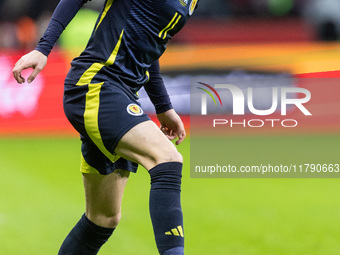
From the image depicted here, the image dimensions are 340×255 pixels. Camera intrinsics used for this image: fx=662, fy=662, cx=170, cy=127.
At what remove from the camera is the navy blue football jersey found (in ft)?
7.72

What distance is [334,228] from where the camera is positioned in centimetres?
390

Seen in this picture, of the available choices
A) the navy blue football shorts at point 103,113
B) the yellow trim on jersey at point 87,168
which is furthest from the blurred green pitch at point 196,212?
the navy blue football shorts at point 103,113

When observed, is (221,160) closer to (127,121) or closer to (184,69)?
(184,69)

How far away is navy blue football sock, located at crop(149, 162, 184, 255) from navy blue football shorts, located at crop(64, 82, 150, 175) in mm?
189

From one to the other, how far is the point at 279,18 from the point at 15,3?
325 cm

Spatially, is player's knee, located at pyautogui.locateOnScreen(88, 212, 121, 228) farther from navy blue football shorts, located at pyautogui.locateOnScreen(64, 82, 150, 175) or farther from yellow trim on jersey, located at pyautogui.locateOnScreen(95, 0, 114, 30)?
yellow trim on jersey, located at pyautogui.locateOnScreen(95, 0, 114, 30)

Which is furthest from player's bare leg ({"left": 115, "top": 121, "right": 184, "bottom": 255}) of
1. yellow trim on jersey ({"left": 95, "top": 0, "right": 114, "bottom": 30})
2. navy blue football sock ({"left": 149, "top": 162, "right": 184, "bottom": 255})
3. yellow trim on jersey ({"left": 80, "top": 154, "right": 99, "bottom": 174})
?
yellow trim on jersey ({"left": 95, "top": 0, "right": 114, "bottom": 30})

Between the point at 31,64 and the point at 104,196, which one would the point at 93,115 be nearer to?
the point at 31,64

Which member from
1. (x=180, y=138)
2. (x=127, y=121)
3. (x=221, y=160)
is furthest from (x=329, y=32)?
(x=127, y=121)

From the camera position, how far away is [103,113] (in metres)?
2.23

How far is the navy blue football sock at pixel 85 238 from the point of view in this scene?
2697 millimetres

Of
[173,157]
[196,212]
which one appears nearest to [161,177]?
[173,157]

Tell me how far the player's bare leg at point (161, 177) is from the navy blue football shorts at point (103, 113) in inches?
1.4

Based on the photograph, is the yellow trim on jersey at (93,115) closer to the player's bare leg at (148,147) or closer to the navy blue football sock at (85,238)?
the player's bare leg at (148,147)
